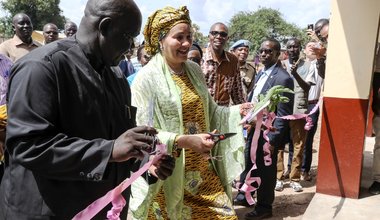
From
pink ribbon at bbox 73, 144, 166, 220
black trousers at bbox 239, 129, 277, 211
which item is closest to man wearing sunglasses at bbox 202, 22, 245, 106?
black trousers at bbox 239, 129, 277, 211

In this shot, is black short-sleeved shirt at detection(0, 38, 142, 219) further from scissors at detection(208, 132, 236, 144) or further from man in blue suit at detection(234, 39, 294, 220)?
man in blue suit at detection(234, 39, 294, 220)

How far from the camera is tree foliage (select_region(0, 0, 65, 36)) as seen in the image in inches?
1683

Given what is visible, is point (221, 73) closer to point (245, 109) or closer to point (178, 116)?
point (245, 109)

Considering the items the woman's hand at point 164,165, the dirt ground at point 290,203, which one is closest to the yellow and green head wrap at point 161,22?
the woman's hand at point 164,165

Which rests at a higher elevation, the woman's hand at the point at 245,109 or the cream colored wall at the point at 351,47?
the cream colored wall at the point at 351,47

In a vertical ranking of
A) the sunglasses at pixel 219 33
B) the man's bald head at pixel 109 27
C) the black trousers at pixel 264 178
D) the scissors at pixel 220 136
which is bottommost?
the black trousers at pixel 264 178

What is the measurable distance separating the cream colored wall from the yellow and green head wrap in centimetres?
194

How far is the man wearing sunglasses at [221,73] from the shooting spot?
4.48 m

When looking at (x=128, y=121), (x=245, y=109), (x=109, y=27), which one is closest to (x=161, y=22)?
(x=245, y=109)

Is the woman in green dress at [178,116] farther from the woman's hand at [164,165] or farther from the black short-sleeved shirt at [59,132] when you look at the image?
the black short-sleeved shirt at [59,132]

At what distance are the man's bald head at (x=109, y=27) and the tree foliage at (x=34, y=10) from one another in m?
45.1

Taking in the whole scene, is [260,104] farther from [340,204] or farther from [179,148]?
[340,204]

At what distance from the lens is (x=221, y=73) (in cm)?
455

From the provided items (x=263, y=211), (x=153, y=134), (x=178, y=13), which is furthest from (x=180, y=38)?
(x=263, y=211)
